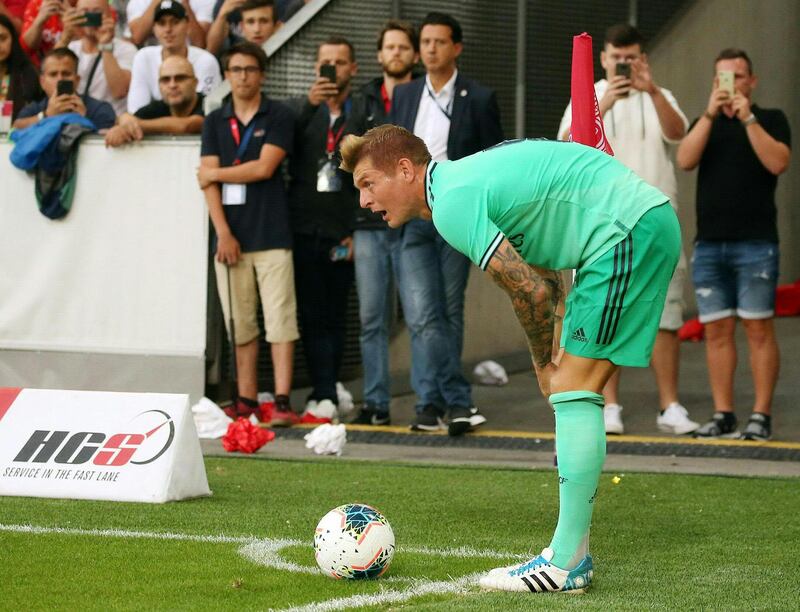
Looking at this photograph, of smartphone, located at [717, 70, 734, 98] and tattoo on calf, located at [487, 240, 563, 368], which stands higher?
smartphone, located at [717, 70, 734, 98]

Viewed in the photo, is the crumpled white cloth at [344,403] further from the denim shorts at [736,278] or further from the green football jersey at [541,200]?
the green football jersey at [541,200]

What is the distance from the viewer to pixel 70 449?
7.70m

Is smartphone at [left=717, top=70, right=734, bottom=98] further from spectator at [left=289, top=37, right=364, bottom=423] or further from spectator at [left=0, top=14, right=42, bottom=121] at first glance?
spectator at [left=0, top=14, right=42, bottom=121]

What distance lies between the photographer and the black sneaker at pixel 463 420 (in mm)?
10078

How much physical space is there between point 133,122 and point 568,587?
663 cm

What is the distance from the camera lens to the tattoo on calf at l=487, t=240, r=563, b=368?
538 centimetres

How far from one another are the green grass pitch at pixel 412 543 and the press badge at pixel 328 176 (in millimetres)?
2602

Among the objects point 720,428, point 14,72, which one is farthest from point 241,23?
point 720,428

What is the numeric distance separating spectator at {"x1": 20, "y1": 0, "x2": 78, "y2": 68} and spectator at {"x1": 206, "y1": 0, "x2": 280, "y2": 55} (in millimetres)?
1500

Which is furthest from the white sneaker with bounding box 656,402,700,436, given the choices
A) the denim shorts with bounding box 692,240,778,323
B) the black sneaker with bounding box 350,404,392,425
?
the black sneaker with bounding box 350,404,392,425

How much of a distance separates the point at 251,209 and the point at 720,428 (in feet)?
12.4

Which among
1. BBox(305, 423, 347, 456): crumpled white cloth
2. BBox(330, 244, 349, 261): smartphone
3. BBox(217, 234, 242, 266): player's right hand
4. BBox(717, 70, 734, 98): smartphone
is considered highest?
BBox(717, 70, 734, 98): smartphone

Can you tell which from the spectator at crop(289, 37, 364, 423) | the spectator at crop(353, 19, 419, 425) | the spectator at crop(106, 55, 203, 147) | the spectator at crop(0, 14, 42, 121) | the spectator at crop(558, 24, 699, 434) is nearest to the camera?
the spectator at crop(558, 24, 699, 434)

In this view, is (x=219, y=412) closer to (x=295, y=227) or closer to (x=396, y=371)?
(x=295, y=227)
